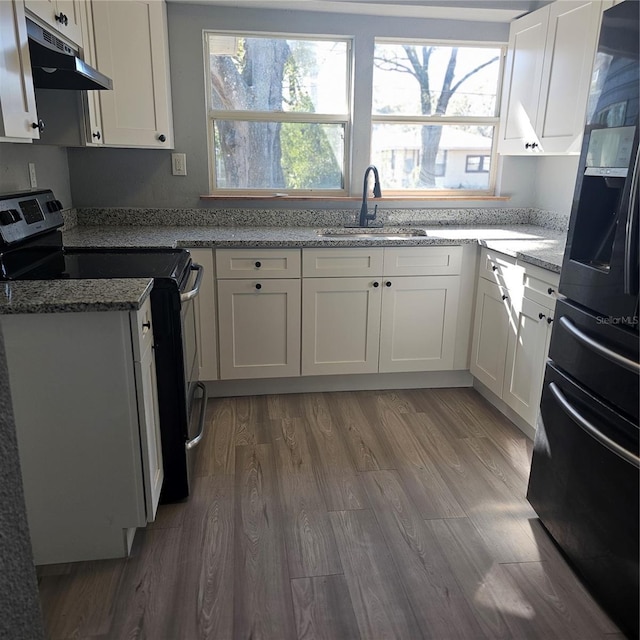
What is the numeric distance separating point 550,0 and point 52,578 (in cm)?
375

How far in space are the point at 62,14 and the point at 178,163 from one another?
1.11 m

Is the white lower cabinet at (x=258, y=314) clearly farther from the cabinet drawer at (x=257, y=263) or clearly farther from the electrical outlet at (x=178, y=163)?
the electrical outlet at (x=178, y=163)

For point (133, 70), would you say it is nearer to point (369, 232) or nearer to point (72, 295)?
point (369, 232)

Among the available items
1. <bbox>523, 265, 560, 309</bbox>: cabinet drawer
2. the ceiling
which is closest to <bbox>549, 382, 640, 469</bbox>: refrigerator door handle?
<bbox>523, 265, 560, 309</bbox>: cabinet drawer

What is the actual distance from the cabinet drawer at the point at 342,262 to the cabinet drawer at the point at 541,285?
779mm

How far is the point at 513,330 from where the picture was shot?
2691mm

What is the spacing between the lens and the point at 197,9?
308cm

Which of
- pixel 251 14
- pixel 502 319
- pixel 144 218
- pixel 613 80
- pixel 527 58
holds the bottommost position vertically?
pixel 502 319

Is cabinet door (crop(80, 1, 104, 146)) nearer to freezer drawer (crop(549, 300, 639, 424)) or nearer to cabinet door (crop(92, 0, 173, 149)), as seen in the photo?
cabinet door (crop(92, 0, 173, 149))

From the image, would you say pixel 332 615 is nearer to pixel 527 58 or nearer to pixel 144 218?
pixel 144 218

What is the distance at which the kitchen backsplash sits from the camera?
3275 millimetres

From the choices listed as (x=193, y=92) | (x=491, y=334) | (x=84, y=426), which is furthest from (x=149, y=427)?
(x=193, y=92)

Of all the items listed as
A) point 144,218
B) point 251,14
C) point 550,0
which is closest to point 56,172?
point 144,218

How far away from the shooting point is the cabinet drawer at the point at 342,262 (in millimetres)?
2936
